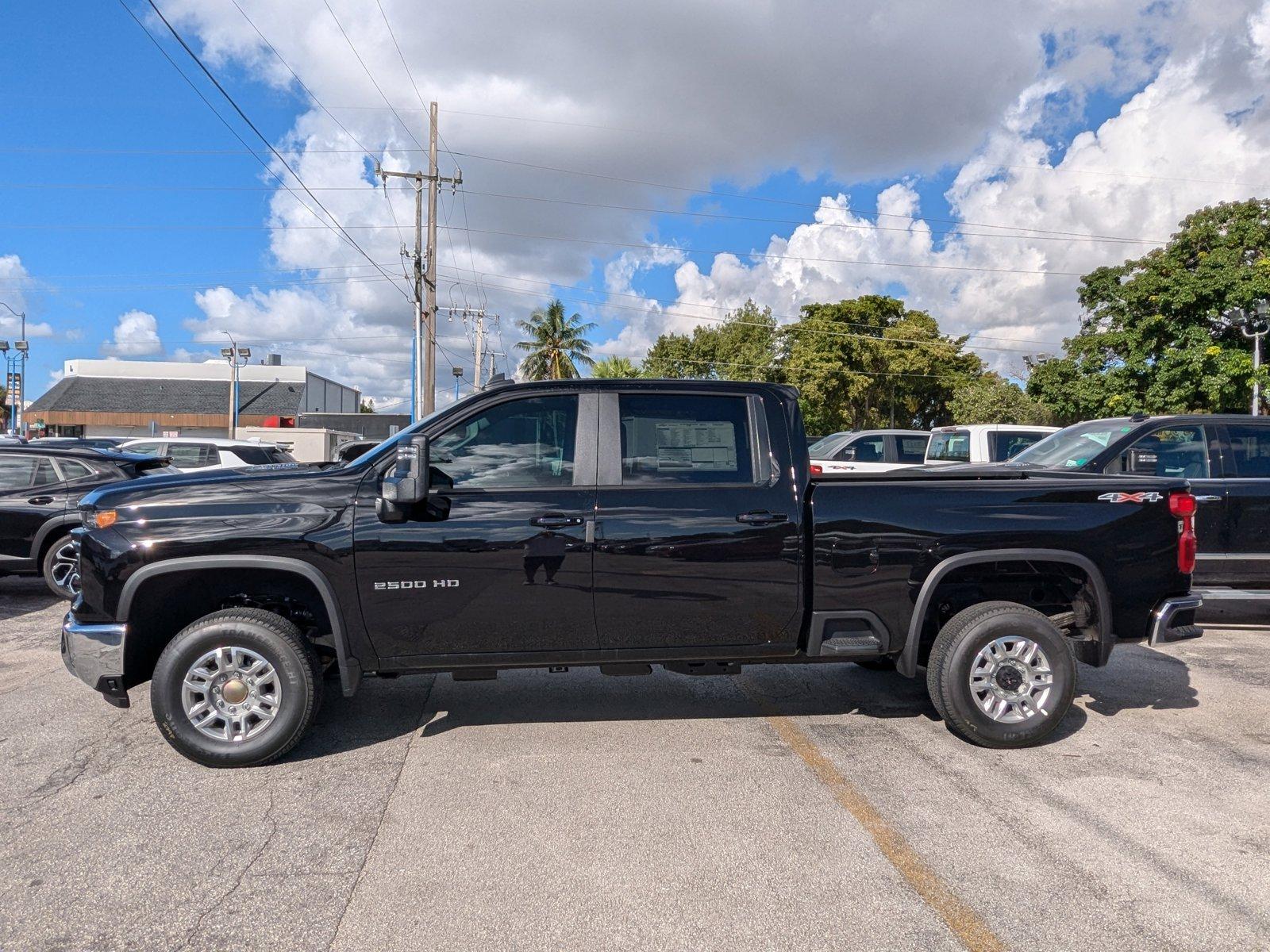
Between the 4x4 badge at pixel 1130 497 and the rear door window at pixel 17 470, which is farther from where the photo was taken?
the rear door window at pixel 17 470

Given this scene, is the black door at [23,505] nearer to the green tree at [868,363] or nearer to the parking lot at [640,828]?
the parking lot at [640,828]

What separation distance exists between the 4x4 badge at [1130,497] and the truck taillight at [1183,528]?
3.5 inches

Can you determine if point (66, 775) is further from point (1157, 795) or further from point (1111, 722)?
point (1111, 722)

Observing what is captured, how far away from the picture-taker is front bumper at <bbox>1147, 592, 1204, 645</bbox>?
15.6 feet

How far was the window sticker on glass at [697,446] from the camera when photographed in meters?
4.66

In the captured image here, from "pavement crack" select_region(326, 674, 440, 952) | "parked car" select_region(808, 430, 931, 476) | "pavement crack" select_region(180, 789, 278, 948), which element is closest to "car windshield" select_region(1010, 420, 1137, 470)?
"pavement crack" select_region(326, 674, 440, 952)

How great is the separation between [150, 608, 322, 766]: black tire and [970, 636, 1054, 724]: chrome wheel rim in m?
3.59

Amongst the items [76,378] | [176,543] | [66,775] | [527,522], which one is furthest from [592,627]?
[76,378]

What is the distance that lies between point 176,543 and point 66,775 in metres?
1.29

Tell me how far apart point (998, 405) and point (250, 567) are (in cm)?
4346

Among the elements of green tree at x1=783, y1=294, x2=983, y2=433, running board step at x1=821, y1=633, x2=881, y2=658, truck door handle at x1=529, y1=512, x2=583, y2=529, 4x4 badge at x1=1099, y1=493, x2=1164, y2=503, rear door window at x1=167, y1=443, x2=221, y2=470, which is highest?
green tree at x1=783, y1=294, x2=983, y2=433

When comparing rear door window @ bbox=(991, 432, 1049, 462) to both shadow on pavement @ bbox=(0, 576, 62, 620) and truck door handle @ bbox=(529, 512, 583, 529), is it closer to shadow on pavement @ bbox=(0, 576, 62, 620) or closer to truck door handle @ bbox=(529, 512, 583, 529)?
truck door handle @ bbox=(529, 512, 583, 529)

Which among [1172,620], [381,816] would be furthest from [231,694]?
[1172,620]

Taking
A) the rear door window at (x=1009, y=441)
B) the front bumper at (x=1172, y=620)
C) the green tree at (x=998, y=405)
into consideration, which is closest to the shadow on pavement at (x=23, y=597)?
the front bumper at (x=1172, y=620)
